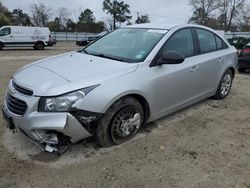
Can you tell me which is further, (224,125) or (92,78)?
(224,125)

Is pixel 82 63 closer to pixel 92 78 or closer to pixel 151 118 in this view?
pixel 92 78

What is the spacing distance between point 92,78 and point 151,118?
3.89 ft

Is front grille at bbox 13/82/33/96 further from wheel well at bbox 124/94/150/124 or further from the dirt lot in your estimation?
wheel well at bbox 124/94/150/124

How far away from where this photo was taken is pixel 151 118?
3971 millimetres

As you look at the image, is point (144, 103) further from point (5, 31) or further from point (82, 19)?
point (82, 19)

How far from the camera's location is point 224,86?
572 cm

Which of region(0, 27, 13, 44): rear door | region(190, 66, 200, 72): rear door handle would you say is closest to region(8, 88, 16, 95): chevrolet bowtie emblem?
region(190, 66, 200, 72): rear door handle

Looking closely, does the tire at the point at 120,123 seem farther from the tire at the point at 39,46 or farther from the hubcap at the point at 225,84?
the tire at the point at 39,46

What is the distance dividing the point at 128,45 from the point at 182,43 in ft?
3.04

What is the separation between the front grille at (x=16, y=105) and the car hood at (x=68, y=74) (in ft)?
0.64

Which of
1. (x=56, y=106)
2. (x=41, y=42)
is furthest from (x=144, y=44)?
(x=41, y=42)

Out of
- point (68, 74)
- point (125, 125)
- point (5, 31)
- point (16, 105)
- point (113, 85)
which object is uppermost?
point (5, 31)

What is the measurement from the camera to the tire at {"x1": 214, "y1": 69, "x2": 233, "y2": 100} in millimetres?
5547

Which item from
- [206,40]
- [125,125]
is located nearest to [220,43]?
[206,40]
